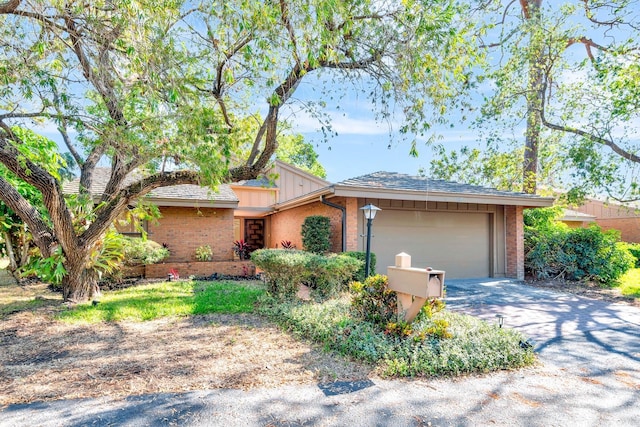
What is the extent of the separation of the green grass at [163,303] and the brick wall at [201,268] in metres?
1.93

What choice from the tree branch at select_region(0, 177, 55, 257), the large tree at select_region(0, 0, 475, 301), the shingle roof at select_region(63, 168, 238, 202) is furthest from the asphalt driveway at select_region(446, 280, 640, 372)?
the tree branch at select_region(0, 177, 55, 257)

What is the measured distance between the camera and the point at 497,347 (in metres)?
4.56

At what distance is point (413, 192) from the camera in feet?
35.1

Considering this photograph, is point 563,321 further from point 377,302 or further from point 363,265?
point 363,265

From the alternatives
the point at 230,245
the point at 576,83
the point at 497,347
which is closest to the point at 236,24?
the point at 497,347

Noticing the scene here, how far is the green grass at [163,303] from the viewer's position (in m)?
6.81

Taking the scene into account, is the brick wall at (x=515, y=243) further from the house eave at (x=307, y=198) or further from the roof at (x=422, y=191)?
the house eave at (x=307, y=198)

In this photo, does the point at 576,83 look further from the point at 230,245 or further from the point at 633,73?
the point at 230,245

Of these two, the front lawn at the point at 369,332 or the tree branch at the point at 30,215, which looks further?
the tree branch at the point at 30,215

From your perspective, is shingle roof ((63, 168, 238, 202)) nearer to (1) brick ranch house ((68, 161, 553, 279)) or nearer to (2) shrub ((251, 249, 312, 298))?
(1) brick ranch house ((68, 161, 553, 279))

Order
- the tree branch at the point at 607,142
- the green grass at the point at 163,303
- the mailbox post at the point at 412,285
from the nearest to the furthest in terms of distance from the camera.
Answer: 1. the mailbox post at the point at 412,285
2. the green grass at the point at 163,303
3. the tree branch at the point at 607,142

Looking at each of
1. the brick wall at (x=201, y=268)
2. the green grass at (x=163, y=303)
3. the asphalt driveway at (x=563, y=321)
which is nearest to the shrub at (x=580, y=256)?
the asphalt driveway at (x=563, y=321)

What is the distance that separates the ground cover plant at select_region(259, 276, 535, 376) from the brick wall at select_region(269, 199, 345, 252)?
5.12 meters

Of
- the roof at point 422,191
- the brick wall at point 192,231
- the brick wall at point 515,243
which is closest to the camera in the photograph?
the roof at point 422,191
